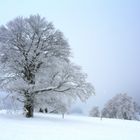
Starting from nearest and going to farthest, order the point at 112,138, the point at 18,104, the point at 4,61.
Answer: the point at 112,138 → the point at 18,104 → the point at 4,61

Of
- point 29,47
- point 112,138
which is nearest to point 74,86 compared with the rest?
point 29,47

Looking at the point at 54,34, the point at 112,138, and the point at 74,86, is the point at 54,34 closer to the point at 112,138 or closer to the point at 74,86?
Result: the point at 74,86

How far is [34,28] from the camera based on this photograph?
898 inches

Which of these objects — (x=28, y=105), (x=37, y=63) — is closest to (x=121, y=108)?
(x=37, y=63)

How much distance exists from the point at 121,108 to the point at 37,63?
3563 cm

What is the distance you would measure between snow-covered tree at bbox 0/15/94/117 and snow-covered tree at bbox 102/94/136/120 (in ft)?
110

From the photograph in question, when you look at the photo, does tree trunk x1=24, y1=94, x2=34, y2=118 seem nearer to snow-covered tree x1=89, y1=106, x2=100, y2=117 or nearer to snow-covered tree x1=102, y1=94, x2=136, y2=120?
snow-covered tree x1=102, y1=94, x2=136, y2=120

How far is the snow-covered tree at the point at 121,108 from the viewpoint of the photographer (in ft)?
174

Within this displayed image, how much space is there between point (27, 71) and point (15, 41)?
113 inches

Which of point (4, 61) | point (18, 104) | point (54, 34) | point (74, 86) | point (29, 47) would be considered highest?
point (54, 34)

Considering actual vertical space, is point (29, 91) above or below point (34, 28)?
below

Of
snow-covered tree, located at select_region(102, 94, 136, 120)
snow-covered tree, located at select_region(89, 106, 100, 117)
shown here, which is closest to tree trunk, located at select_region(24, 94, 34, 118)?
snow-covered tree, located at select_region(102, 94, 136, 120)

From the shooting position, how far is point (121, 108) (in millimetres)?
53750

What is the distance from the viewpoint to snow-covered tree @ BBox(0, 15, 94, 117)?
2155 centimetres
